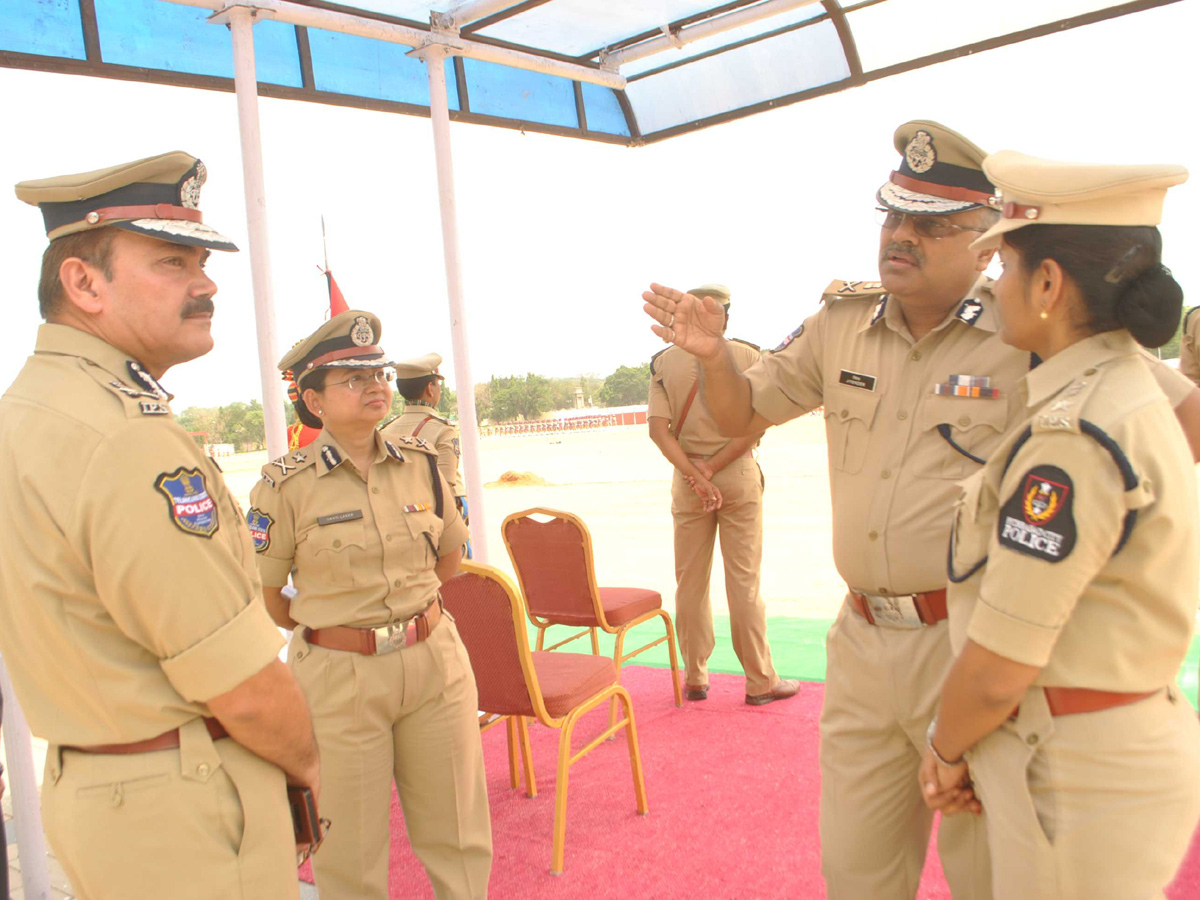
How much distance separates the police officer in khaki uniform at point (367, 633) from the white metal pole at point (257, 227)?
0.94 meters

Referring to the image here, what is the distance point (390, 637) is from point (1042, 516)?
1.82m

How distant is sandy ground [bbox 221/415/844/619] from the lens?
8188 mm

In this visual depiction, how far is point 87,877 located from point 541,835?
219cm

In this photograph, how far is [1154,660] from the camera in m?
1.40

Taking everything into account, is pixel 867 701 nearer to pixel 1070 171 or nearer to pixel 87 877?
pixel 1070 171

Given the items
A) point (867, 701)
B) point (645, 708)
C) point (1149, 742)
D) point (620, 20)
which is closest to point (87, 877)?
point (867, 701)

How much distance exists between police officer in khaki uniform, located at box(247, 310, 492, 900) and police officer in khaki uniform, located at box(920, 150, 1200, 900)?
1.61m

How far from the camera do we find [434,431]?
4.88 metres

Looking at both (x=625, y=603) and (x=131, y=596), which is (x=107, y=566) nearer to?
(x=131, y=596)

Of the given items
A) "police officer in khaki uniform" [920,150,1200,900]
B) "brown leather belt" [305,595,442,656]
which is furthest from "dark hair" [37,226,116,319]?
"police officer in khaki uniform" [920,150,1200,900]

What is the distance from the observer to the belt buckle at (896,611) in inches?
79.3

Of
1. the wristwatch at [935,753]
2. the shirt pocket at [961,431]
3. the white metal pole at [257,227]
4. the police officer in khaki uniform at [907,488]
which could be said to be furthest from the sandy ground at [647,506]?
the wristwatch at [935,753]

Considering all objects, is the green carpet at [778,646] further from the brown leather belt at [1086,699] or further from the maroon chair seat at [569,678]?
the brown leather belt at [1086,699]

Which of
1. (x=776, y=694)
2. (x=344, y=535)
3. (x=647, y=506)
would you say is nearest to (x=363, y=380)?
(x=344, y=535)
